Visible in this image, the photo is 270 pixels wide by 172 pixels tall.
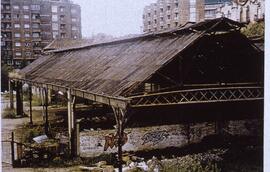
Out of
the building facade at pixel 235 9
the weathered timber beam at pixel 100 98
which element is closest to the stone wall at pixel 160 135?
the weathered timber beam at pixel 100 98

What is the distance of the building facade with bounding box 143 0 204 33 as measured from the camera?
4.23 metres

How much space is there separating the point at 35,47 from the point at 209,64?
2.01m

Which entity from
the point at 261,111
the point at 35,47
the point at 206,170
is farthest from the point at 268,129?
the point at 35,47

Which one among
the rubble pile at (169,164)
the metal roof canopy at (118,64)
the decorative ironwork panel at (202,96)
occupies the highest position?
the metal roof canopy at (118,64)

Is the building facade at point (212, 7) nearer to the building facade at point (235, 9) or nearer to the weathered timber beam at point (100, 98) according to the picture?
the building facade at point (235, 9)

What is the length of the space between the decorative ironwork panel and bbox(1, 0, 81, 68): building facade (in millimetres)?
1049

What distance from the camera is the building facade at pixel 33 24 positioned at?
166 inches

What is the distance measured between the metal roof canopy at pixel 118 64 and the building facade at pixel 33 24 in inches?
16.4

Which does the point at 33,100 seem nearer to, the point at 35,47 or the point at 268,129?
the point at 35,47

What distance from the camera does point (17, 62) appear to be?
475 cm

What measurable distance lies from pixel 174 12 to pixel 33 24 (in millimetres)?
1519

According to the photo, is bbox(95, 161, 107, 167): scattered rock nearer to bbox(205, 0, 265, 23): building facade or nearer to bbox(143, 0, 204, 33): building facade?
bbox(143, 0, 204, 33): building facade

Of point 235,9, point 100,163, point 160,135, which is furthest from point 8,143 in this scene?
point 235,9

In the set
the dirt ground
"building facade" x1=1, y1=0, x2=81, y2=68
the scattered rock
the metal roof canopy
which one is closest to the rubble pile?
the scattered rock
